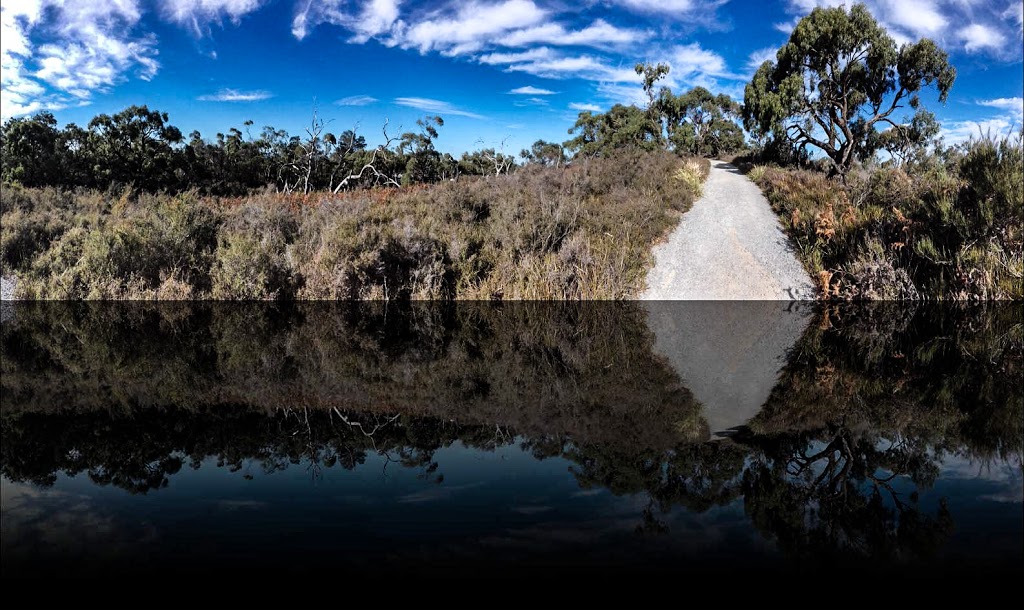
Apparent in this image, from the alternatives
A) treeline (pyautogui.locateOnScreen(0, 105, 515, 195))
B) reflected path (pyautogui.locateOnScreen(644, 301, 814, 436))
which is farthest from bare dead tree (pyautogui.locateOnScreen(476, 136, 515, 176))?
reflected path (pyautogui.locateOnScreen(644, 301, 814, 436))

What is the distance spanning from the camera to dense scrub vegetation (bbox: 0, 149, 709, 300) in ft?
70.9

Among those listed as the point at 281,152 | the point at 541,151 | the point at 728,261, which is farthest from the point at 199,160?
the point at 728,261

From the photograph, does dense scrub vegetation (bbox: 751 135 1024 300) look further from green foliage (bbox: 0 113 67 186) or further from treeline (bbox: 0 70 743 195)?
green foliage (bbox: 0 113 67 186)

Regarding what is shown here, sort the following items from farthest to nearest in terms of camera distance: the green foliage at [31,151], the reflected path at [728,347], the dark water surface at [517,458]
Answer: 1. the green foliage at [31,151]
2. the reflected path at [728,347]
3. the dark water surface at [517,458]

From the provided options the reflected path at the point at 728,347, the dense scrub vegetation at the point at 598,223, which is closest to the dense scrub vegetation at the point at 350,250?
the dense scrub vegetation at the point at 598,223

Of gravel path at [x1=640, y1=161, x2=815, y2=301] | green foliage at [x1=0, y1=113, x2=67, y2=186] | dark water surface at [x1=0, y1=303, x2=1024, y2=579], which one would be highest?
green foliage at [x1=0, y1=113, x2=67, y2=186]

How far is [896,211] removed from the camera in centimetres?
1973

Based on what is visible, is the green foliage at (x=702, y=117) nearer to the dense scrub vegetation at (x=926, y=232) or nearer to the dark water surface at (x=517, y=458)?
the dense scrub vegetation at (x=926, y=232)

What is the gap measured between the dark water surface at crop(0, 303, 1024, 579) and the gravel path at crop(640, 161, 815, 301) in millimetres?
8917

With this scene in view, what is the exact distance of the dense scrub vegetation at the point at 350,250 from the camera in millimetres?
21609

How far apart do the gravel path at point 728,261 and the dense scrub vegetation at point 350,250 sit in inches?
38.6

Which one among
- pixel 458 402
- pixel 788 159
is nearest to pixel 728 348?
pixel 458 402

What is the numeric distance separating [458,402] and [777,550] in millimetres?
4849

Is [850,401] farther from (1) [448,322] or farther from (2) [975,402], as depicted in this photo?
(1) [448,322]
